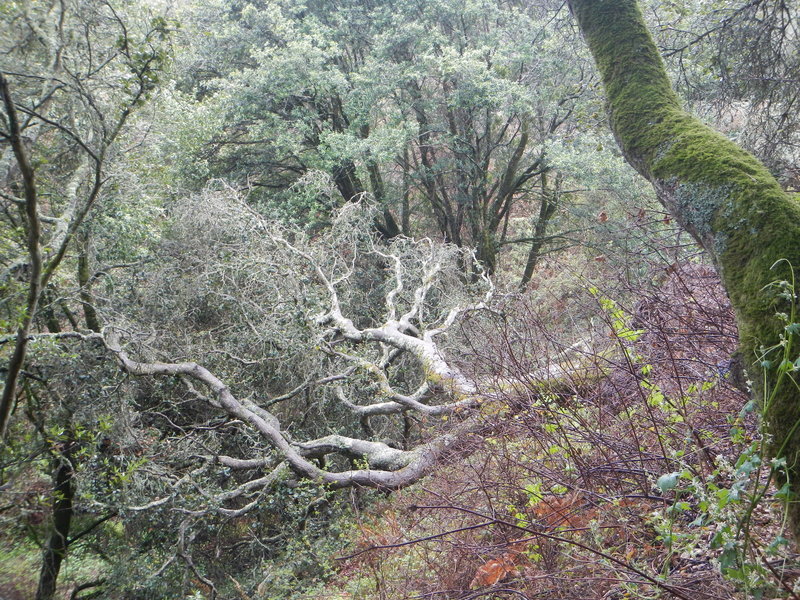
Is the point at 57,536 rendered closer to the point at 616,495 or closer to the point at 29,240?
the point at 29,240

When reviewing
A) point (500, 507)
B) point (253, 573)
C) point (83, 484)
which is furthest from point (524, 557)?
point (83, 484)

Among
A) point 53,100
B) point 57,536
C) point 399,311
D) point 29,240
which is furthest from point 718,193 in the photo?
point 399,311

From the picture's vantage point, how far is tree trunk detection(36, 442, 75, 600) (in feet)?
21.6

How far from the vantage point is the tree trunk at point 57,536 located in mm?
6575

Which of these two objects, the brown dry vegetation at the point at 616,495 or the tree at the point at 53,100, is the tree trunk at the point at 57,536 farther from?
the brown dry vegetation at the point at 616,495

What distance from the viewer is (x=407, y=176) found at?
46.1 feet

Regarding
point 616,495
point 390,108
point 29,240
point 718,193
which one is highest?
point 390,108

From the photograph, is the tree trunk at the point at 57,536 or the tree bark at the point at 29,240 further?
the tree trunk at the point at 57,536

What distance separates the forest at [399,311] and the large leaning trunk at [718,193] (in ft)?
0.06

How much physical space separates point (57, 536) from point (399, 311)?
21.1 ft

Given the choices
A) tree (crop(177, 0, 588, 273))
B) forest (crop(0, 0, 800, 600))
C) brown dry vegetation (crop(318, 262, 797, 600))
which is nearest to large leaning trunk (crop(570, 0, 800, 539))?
forest (crop(0, 0, 800, 600))

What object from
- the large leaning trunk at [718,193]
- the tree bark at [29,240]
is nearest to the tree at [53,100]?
the tree bark at [29,240]

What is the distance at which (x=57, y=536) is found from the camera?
7008mm

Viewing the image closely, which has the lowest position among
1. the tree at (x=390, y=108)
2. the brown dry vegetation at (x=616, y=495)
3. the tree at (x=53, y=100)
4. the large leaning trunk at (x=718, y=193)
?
the brown dry vegetation at (x=616, y=495)
